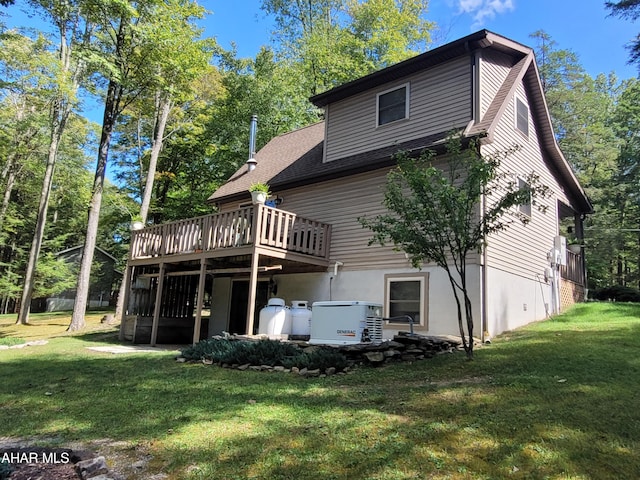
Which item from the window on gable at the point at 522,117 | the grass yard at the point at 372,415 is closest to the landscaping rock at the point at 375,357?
the grass yard at the point at 372,415

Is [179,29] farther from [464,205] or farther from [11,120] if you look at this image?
[464,205]

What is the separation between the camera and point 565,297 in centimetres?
1408

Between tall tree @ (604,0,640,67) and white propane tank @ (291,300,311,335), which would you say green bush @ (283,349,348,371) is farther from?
tall tree @ (604,0,640,67)

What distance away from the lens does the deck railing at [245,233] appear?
10.4 metres

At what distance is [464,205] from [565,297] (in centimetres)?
956

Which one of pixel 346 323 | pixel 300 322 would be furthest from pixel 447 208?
pixel 300 322

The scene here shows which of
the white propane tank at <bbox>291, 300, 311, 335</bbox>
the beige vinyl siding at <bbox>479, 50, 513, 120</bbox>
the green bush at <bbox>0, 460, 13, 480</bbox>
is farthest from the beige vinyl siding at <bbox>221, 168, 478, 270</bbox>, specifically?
the green bush at <bbox>0, 460, 13, 480</bbox>

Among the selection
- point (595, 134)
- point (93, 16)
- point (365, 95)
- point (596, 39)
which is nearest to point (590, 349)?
point (365, 95)

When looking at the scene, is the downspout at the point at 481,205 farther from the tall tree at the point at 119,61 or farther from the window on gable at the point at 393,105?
the tall tree at the point at 119,61

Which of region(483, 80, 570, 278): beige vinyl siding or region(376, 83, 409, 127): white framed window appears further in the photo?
region(376, 83, 409, 127): white framed window

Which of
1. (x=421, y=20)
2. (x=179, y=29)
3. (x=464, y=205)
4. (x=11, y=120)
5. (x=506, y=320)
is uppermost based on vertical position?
(x=421, y=20)

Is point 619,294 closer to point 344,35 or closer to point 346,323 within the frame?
point 346,323

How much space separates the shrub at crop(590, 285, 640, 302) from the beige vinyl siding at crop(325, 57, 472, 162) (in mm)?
13552

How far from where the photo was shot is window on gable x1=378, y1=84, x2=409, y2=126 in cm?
1152
